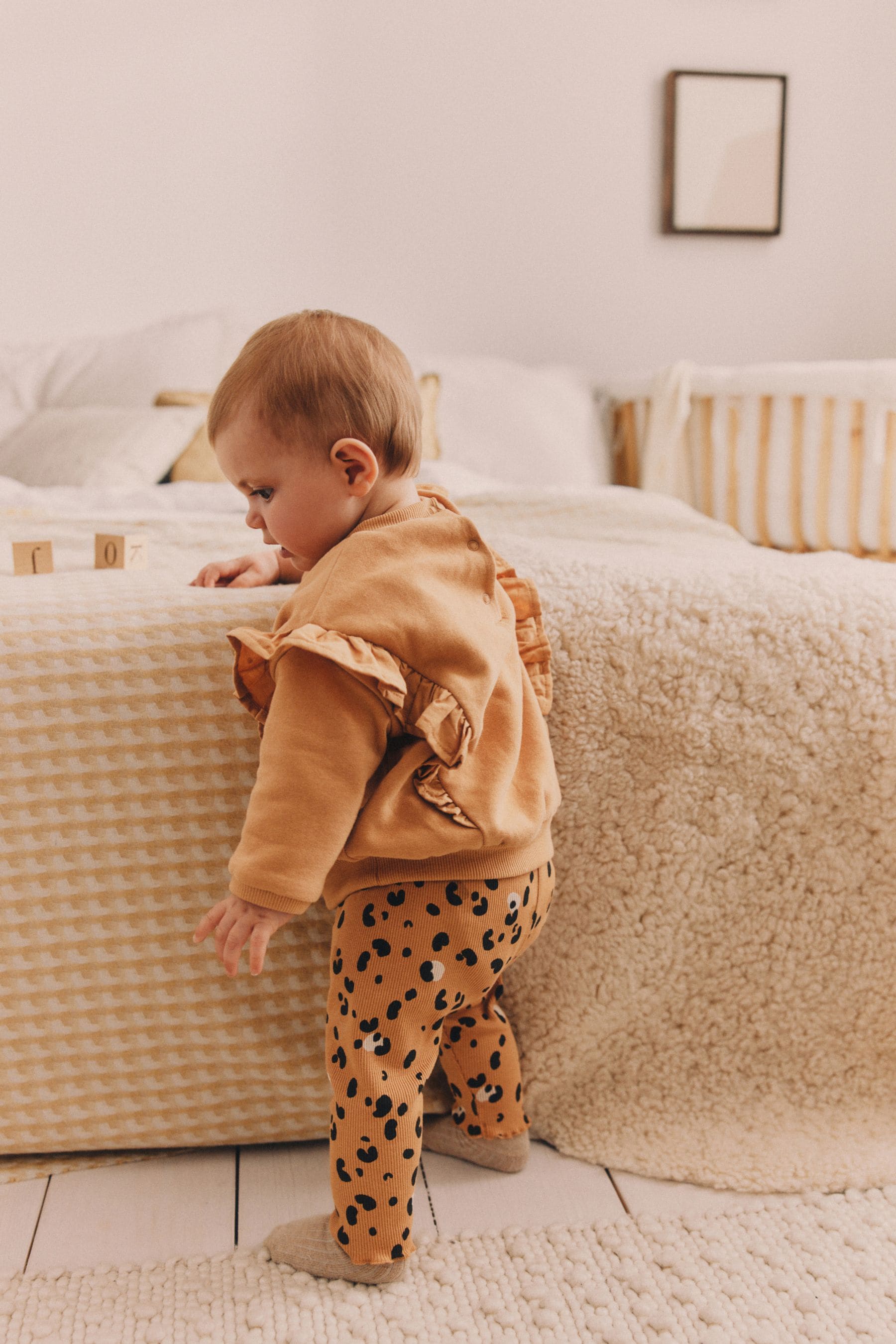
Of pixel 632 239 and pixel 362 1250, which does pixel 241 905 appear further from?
pixel 632 239

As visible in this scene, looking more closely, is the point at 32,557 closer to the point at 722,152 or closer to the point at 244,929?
the point at 244,929

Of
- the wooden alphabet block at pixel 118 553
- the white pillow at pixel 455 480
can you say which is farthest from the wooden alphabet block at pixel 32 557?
the white pillow at pixel 455 480

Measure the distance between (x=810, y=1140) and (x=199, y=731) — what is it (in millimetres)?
692

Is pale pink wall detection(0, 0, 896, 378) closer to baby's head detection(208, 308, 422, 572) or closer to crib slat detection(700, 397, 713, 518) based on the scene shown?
crib slat detection(700, 397, 713, 518)

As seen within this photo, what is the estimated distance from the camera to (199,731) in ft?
3.03

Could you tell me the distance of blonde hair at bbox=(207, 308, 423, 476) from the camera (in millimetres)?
761

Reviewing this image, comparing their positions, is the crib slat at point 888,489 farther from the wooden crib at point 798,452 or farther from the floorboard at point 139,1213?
the floorboard at point 139,1213

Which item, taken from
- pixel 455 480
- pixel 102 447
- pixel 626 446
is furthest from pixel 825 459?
pixel 102 447

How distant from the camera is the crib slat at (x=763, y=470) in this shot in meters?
2.30

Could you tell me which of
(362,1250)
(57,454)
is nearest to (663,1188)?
(362,1250)

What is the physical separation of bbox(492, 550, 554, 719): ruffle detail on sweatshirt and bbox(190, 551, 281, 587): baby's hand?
25 centimetres

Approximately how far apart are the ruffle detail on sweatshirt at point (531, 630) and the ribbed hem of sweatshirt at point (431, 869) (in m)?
0.16

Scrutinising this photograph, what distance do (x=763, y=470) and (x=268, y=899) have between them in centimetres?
190

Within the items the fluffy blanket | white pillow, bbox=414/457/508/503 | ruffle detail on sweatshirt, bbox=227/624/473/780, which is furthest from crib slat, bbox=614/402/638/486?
ruffle detail on sweatshirt, bbox=227/624/473/780
